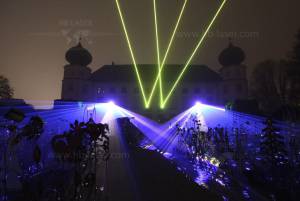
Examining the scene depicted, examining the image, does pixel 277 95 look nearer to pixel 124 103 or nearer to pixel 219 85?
pixel 219 85

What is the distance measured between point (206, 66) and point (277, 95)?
19777 mm

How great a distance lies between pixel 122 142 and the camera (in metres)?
20.0

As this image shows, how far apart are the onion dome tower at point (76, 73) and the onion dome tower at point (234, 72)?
28.5 metres

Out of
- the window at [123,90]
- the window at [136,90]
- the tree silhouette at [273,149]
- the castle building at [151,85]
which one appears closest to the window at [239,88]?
the castle building at [151,85]

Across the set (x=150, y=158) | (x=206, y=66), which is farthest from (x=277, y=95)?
(x=150, y=158)

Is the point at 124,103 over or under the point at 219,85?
under

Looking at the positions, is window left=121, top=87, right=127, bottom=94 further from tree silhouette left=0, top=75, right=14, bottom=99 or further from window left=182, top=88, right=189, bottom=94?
tree silhouette left=0, top=75, right=14, bottom=99

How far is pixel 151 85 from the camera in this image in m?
52.2

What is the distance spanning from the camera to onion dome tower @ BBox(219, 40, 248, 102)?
49031mm

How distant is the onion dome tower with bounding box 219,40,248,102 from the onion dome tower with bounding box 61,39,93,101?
28.5m

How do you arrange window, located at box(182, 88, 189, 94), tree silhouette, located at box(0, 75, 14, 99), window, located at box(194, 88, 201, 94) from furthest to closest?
window, located at box(182, 88, 189, 94) < window, located at box(194, 88, 201, 94) < tree silhouette, located at box(0, 75, 14, 99)

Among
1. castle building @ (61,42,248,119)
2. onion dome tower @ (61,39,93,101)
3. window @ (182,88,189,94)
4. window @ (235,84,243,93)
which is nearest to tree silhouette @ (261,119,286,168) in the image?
castle building @ (61,42,248,119)

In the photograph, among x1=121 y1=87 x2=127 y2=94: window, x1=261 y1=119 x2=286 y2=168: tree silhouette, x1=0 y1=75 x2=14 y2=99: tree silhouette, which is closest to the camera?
x1=261 y1=119 x2=286 y2=168: tree silhouette

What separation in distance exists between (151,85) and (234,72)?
17222 mm
